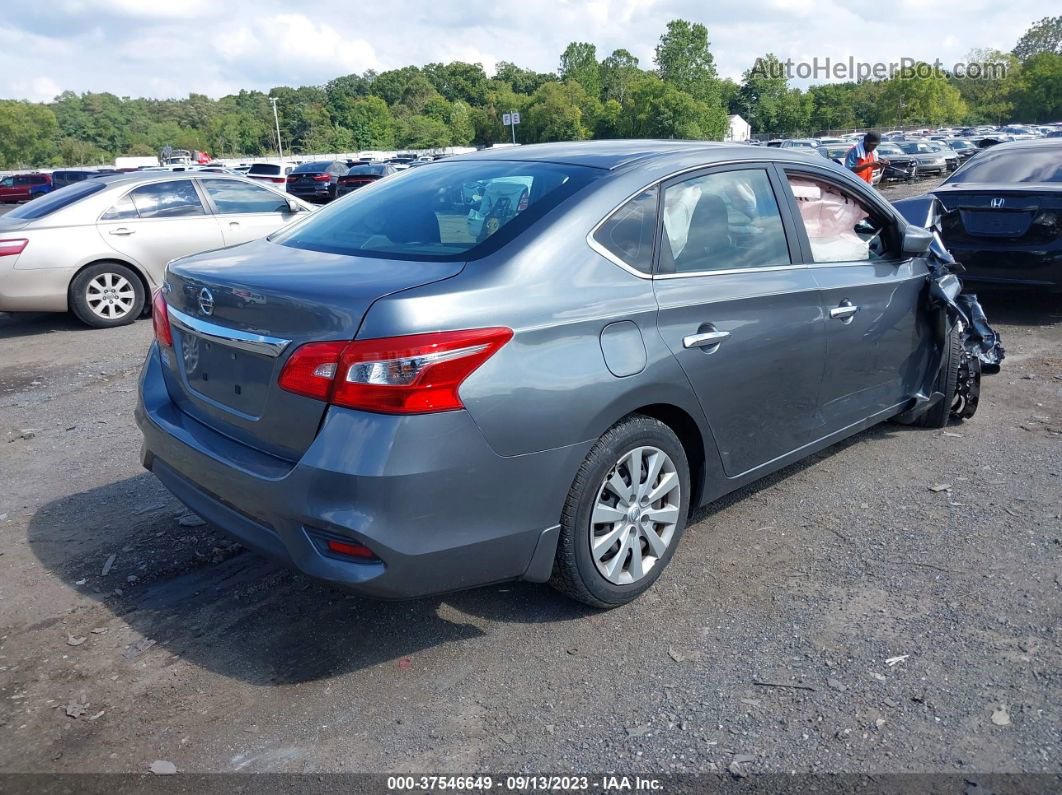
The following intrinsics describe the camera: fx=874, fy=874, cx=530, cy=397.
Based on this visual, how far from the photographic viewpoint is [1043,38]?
432 feet

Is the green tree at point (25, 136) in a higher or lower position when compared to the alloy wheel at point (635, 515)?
higher

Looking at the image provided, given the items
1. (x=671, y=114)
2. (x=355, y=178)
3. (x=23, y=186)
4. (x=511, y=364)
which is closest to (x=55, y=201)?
(x=511, y=364)

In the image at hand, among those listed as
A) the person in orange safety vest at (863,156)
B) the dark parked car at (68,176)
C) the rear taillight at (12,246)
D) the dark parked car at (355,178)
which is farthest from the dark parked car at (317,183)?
the rear taillight at (12,246)

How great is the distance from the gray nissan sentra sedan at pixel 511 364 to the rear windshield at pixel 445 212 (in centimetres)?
2

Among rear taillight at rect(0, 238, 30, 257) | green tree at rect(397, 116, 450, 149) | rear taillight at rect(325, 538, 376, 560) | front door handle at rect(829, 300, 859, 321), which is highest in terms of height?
green tree at rect(397, 116, 450, 149)

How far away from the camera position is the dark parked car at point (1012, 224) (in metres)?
7.63

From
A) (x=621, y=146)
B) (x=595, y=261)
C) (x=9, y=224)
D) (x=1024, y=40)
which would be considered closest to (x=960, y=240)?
(x=621, y=146)

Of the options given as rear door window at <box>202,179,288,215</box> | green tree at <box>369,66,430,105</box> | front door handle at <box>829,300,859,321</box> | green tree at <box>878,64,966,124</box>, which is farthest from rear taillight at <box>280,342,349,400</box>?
green tree at <box>369,66,430,105</box>

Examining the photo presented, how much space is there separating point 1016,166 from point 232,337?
8262 mm

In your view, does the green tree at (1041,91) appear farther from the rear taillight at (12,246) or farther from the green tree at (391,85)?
the rear taillight at (12,246)

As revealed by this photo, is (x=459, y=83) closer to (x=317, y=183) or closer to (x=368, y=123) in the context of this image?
(x=368, y=123)

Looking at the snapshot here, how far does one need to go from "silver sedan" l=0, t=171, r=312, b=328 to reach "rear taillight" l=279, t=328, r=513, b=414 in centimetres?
637

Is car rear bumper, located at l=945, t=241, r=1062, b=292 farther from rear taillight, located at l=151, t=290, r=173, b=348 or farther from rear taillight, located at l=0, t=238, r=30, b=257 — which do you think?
rear taillight, located at l=0, t=238, r=30, b=257

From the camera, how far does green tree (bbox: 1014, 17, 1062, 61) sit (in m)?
129
